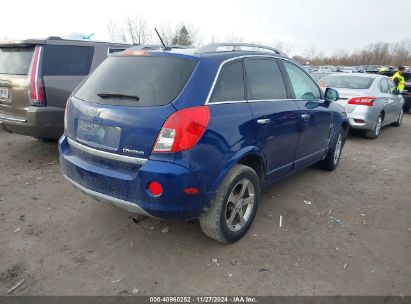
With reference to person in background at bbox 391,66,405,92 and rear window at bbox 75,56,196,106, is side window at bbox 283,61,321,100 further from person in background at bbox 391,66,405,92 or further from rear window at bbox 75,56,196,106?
person in background at bbox 391,66,405,92

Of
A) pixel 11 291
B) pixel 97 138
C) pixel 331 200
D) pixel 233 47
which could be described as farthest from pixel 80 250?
pixel 331 200

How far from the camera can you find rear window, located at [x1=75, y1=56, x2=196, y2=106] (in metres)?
2.79

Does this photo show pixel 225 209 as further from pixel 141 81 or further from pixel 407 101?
pixel 407 101

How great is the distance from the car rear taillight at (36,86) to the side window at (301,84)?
3519 millimetres

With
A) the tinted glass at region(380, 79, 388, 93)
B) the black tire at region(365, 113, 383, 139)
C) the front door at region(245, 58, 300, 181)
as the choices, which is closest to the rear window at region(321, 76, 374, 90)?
the tinted glass at region(380, 79, 388, 93)

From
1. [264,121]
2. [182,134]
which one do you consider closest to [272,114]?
[264,121]

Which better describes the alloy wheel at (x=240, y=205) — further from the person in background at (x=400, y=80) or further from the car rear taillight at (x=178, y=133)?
the person in background at (x=400, y=80)

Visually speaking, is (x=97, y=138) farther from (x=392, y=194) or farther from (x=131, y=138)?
(x=392, y=194)

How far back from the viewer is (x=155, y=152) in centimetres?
264

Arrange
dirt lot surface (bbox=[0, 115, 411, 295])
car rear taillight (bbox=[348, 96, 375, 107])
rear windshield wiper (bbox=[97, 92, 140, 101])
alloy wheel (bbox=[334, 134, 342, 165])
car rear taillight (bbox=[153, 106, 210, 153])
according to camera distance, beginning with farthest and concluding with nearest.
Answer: car rear taillight (bbox=[348, 96, 375, 107])
alloy wheel (bbox=[334, 134, 342, 165])
rear windshield wiper (bbox=[97, 92, 140, 101])
dirt lot surface (bbox=[0, 115, 411, 295])
car rear taillight (bbox=[153, 106, 210, 153])

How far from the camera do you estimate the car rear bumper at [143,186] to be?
2611 millimetres

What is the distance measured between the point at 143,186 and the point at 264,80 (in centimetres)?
179

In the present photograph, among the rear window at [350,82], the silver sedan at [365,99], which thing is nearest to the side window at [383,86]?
the silver sedan at [365,99]

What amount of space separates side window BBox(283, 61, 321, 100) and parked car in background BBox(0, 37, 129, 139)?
3.43 m
